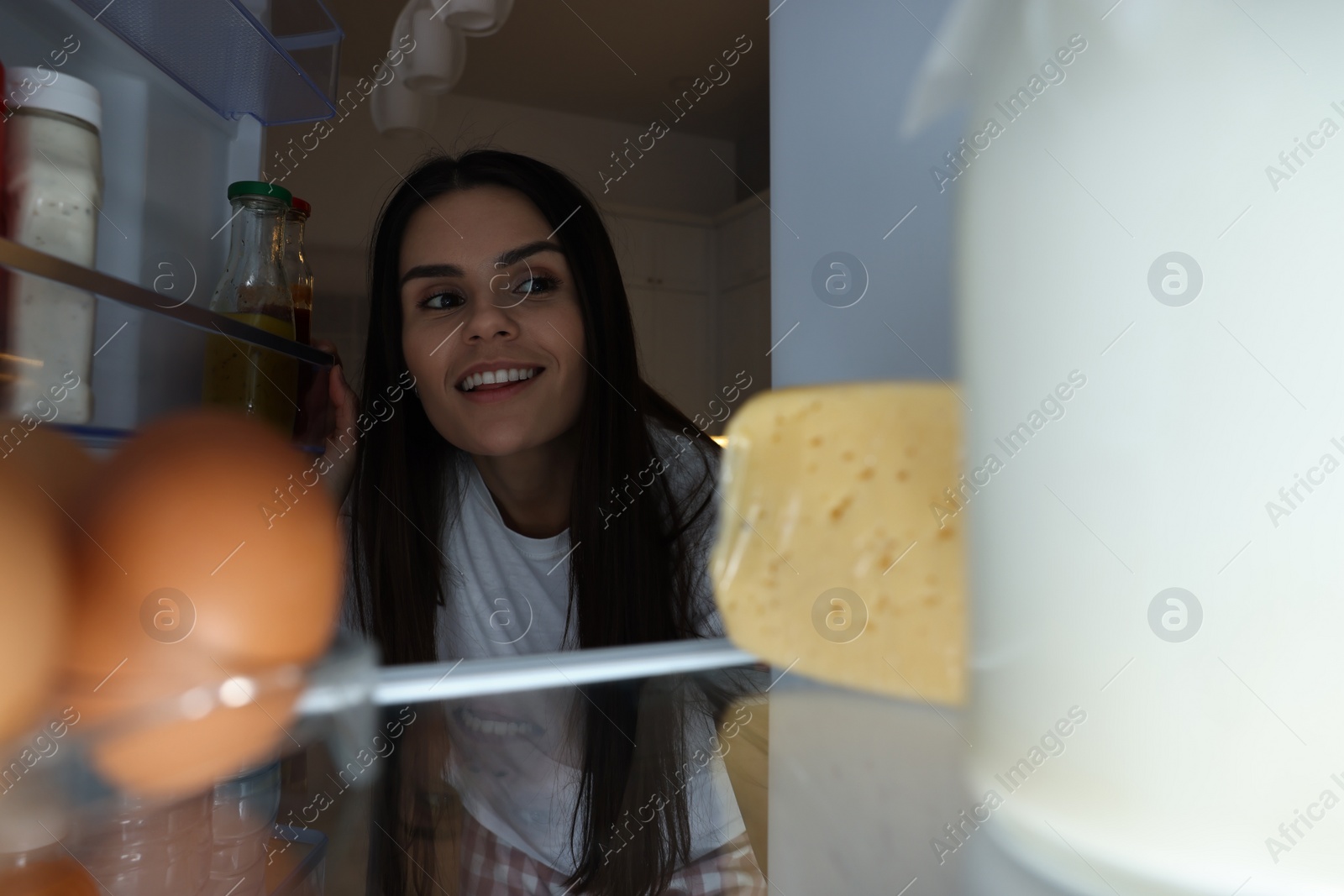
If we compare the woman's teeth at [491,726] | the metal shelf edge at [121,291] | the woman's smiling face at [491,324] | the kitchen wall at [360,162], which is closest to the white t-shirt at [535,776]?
the woman's teeth at [491,726]

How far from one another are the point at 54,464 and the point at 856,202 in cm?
17

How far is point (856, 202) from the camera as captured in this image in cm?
11

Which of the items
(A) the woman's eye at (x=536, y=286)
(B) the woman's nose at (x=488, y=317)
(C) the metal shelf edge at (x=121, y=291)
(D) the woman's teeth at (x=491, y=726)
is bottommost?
(D) the woman's teeth at (x=491, y=726)

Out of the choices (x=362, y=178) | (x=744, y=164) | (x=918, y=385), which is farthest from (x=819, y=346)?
(x=744, y=164)

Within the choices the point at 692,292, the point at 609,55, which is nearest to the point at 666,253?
the point at 692,292

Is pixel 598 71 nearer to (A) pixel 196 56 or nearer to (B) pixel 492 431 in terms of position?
(B) pixel 492 431

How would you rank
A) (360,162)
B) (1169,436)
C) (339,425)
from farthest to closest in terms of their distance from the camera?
1. (360,162)
2. (339,425)
3. (1169,436)

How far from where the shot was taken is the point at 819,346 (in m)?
0.12

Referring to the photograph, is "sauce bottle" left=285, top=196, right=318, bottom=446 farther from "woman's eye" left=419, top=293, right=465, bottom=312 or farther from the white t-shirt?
the white t-shirt

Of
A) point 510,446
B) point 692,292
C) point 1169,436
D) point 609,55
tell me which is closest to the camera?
point 1169,436

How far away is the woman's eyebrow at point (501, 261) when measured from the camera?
1.80 feet

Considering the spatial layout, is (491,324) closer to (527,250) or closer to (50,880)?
(527,250)

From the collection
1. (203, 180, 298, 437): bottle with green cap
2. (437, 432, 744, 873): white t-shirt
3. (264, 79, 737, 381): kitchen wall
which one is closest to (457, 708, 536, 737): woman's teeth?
(437, 432, 744, 873): white t-shirt

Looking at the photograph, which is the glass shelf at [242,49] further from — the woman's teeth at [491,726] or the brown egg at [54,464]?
the woman's teeth at [491,726]
